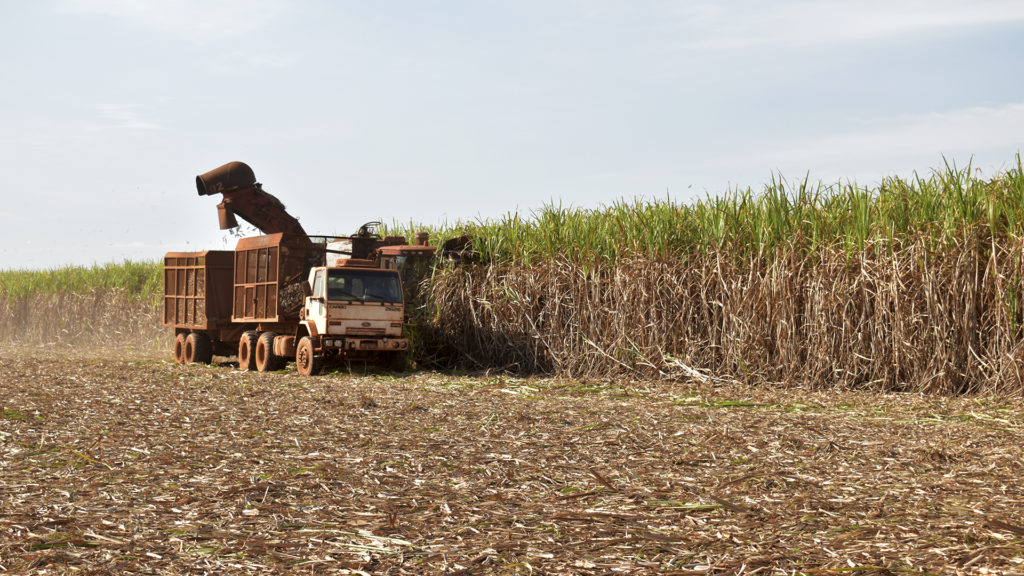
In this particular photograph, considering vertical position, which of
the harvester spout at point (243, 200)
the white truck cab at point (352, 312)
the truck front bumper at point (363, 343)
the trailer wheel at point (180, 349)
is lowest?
the trailer wheel at point (180, 349)

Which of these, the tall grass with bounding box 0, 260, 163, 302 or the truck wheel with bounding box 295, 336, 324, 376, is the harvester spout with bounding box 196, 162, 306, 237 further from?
the tall grass with bounding box 0, 260, 163, 302

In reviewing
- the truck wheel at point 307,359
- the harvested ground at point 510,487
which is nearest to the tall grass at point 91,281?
the truck wheel at point 307,359

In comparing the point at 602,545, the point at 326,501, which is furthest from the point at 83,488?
the point at 602,545

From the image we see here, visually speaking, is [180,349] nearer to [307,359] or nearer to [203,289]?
[203,289]

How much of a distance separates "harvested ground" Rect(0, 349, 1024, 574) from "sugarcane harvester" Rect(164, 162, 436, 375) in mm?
5281

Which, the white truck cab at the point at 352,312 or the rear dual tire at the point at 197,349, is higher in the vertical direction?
the white truck cab at the point at 352,312

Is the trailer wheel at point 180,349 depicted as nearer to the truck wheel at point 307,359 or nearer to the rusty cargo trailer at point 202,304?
the rusty cargo trailer at point 202,304

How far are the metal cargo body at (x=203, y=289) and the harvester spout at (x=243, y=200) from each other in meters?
0.91

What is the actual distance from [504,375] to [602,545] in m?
12.6

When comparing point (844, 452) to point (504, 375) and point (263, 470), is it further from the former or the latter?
point (504, 375)

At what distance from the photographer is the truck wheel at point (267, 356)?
19.6 meters

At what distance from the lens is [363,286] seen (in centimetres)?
1823

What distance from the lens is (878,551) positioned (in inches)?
211

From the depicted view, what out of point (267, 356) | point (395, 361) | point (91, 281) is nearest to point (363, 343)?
point (395, 361)
